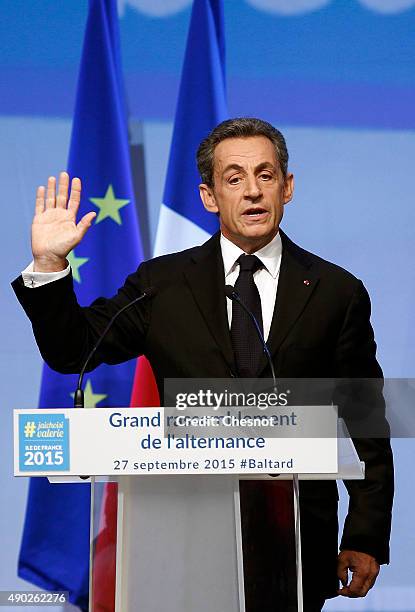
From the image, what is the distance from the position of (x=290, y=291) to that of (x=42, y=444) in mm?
955

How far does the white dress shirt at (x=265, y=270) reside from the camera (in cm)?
268

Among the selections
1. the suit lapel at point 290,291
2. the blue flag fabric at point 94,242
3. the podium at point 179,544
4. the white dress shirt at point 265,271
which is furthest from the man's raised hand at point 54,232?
the blue flag fabric at point 94,242

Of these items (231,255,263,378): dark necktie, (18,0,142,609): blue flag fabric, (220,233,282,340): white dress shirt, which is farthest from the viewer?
(18,0,142,609): blue flag fabric

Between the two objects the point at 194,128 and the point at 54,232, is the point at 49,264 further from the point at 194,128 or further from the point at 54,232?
the point at 194,128

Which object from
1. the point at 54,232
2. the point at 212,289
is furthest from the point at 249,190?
the point at 54,232

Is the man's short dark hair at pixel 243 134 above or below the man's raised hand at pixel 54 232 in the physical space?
above

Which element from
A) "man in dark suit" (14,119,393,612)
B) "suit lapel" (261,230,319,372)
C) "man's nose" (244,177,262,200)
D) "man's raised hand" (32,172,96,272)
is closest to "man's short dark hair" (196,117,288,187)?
"man in dark suit" (14,119,393,612)

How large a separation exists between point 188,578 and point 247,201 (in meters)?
1.08

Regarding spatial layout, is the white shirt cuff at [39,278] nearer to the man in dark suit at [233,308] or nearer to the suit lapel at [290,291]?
the man in dark suit at [233,308]

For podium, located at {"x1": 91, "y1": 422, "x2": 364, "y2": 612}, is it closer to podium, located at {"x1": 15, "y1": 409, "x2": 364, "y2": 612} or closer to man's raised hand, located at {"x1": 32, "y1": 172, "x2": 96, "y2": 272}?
podium, located at {"x1": 15, "y1": 409, "x2": 364, "y2": 612}

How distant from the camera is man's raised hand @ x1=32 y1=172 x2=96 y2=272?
2424mm

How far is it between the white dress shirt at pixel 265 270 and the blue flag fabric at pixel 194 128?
3.72 feet

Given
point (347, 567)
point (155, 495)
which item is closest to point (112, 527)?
point (155, 495)

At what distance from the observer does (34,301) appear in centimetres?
248
